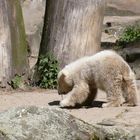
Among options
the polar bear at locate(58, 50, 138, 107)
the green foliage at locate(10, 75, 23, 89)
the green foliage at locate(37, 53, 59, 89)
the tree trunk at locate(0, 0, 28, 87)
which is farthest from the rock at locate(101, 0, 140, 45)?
the polar bear at locate(58, 50, 138, 107)

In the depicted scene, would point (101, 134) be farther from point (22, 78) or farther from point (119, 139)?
point (22, 78)

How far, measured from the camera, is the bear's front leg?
315 inches

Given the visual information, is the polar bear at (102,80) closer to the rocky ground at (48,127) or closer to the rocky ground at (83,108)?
the rocky ground at (83,108)

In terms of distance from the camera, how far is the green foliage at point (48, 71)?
10.1 metres

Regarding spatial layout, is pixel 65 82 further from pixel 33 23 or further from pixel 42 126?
pixel 33 23

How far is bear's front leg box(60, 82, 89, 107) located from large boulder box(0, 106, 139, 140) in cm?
339

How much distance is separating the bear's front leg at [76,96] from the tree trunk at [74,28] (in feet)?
7.10

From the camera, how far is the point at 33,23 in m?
14.6

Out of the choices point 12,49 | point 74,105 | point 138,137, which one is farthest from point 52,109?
point 12,49

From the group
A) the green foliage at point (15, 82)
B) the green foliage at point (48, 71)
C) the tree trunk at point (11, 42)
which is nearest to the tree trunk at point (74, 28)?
the green foliage at point (48, 71)

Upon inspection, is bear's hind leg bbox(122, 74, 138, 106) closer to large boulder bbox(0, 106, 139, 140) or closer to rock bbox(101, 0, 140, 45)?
large boulder bbox(0, 106, 139, 140)

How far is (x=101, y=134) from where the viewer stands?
4.63 m

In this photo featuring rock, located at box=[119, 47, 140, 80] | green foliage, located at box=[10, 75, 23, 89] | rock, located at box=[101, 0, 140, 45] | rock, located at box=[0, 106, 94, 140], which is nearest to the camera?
rock, located at box=[0, 106, 94, 140]

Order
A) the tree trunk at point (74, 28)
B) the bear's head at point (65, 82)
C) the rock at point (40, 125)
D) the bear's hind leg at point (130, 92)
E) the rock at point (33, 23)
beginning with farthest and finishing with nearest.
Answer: the rock at point (33, 23) → the tree trunk at point (74, 28) → the bear's head at point (65, 82) → the bear's hind leg at point (130, 92) → the rock at point (40, 125)
